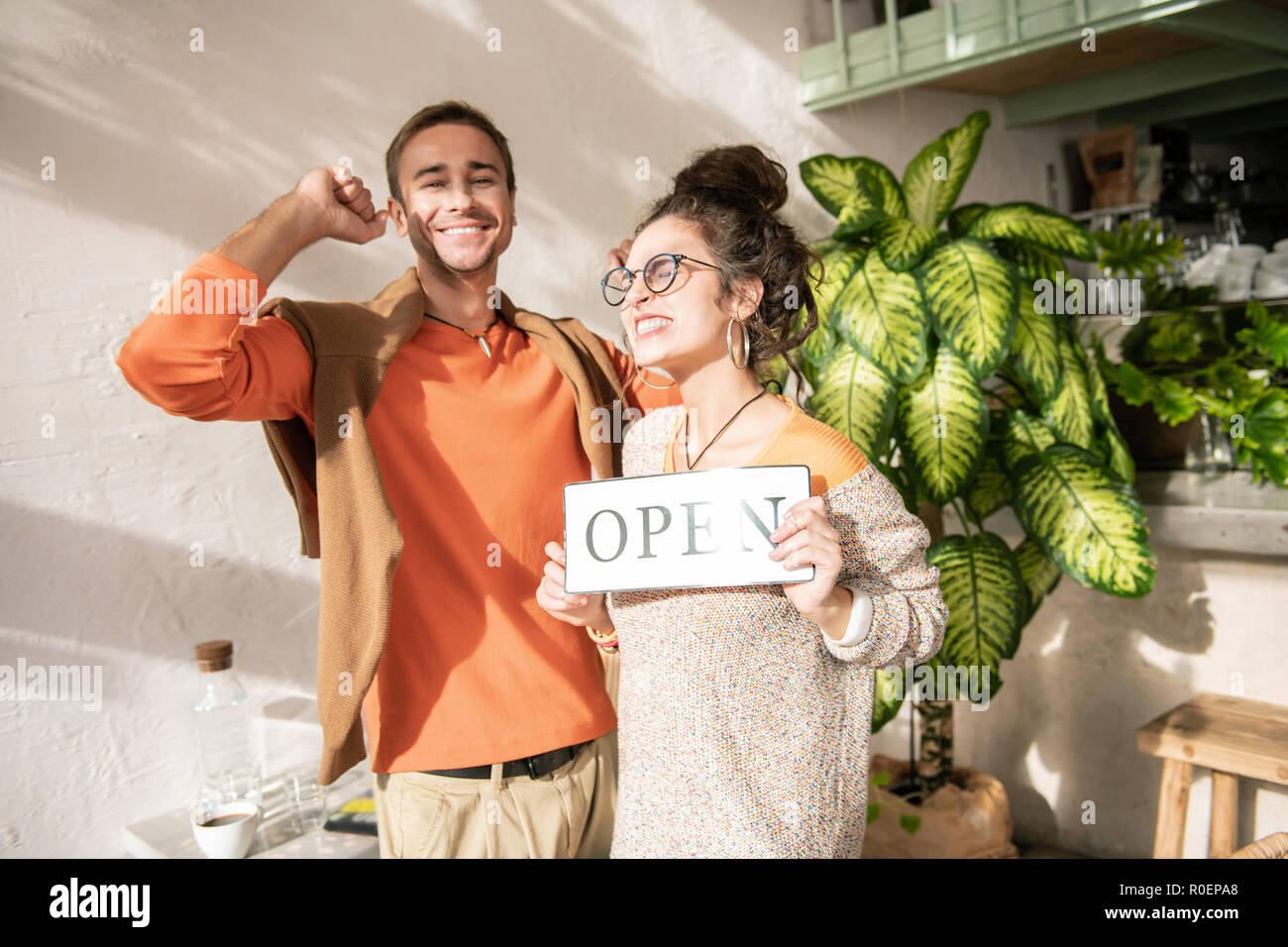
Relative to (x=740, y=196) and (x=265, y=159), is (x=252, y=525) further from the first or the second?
(x=740, y=196)

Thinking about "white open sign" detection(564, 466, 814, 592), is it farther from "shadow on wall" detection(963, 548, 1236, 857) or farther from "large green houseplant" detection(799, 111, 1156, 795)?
"shadow on wall" detection(963, 548, 1236, 857)

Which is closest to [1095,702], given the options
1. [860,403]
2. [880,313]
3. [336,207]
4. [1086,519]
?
[1086,519]

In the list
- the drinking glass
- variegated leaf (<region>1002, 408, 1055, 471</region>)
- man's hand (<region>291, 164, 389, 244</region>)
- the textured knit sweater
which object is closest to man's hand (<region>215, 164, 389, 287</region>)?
man's hand (<region>291, 164, 389, 244</region>)

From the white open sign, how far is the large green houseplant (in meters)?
1.15

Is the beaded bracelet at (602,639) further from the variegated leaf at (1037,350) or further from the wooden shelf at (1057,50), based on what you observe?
the wooden shelf at (1057,50)

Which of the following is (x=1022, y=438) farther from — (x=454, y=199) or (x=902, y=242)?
(x=454, y=199)

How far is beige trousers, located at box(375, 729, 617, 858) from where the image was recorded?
1259 mm

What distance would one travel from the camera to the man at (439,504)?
1202 millimetres

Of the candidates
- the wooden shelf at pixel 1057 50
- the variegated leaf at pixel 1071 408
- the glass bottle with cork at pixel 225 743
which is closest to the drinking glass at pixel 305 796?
the glass bottle with cork at pixel 225 743

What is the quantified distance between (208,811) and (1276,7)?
3551 mm

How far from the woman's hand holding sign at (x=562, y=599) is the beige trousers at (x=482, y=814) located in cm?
29

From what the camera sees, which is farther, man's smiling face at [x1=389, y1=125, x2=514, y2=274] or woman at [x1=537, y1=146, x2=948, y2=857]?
man's smiling face at [x1=389, y1=125, x2=514, y2=274]

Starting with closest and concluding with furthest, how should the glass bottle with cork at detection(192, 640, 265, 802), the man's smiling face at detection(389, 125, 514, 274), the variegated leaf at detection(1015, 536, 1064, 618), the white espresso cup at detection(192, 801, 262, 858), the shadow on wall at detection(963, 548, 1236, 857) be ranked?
the man's smiling face at detection(389, 125, 514, 274) → the white espresso cup at detection(192, 801, 262, 858) → the glass bottle with cork at detection(192, 640, 265, 802) → the variegated leaf at detection(1015, 536, 1064, 618) → the shadow on wall at detection(963, 548, 1236, 857)

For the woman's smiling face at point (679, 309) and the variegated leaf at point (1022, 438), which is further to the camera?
the variegated leaf at point (1022, 438)
